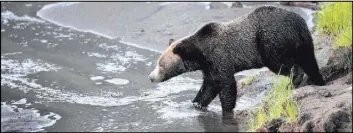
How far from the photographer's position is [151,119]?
7523mm

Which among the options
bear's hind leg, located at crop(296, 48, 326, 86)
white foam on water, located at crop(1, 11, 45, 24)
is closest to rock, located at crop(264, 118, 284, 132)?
bear's hind leg, located at crop(296, 48, 326, 86)

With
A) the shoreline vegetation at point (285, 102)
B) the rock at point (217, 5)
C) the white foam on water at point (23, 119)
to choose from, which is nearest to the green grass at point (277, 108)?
the shoreline vegetation at point (285, 102)

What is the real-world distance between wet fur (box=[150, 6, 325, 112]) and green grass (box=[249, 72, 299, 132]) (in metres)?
0.35

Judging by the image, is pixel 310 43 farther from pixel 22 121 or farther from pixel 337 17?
pixel 22 121

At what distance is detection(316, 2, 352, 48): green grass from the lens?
833 cm

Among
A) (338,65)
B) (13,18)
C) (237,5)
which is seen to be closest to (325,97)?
(338,65)

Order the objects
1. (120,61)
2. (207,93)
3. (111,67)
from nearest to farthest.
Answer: (207,93)
(111,67)
(120,61)

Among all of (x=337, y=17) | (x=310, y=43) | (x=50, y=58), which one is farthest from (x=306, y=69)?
(x=50, y=58)

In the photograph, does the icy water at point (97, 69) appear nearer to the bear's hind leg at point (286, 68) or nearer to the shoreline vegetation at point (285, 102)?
the shoreline vegetation at point (285, 102)

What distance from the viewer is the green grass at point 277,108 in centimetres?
648

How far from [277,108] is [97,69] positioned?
17.2ft

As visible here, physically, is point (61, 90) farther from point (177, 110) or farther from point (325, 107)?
point (325, 107)

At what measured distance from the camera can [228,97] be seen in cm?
784

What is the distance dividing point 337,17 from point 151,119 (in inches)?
134
